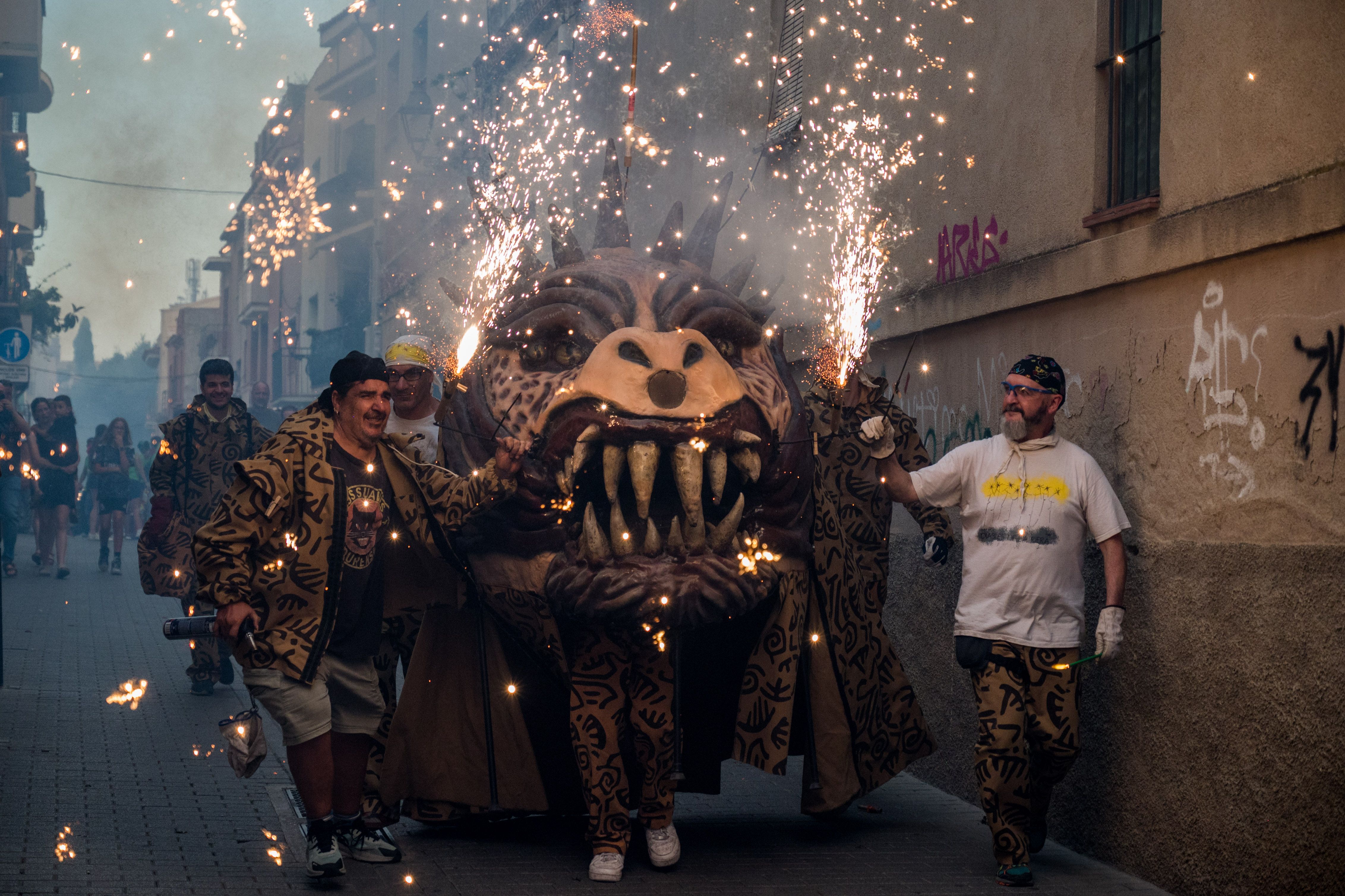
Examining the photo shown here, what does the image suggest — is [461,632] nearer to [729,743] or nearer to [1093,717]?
[729,743]

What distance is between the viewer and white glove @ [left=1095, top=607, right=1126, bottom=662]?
5441mm

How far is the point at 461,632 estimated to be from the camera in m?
6.09

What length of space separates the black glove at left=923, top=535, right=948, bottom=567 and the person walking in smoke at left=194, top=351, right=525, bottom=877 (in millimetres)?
1929

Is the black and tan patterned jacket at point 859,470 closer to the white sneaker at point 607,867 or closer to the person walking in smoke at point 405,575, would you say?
the person walking in smoke at point 405,575

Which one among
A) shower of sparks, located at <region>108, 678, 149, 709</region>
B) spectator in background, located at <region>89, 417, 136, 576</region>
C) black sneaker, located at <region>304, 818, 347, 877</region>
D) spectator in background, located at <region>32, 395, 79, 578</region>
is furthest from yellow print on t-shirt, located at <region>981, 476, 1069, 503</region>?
spectator in background, located at <region>89, 417, 136, 576</region>

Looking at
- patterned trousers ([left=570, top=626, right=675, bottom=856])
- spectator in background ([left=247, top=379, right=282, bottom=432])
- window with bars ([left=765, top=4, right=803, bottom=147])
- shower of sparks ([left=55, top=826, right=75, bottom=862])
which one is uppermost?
window with bars ([left=765, top=4, right=803, bottom=147])

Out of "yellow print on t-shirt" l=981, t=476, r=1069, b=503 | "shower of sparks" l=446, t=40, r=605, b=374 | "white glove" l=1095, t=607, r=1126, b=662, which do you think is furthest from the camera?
"shower of sparks" l=446, t=40, r=605, b=374

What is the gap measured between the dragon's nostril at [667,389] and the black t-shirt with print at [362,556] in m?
1.11

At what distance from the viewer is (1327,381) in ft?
15.8

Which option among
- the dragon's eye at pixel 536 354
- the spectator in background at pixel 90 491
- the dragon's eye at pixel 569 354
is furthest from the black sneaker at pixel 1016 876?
the spectator in background at pixel 90 491

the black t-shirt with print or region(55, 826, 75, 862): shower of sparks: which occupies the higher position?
the black t-shirt with print

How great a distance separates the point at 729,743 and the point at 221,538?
2.32m

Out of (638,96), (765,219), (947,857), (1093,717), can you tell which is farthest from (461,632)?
(638,96)

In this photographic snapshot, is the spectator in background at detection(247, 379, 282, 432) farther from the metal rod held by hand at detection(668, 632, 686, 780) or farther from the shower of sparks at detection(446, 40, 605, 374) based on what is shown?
the metal rod held by hand at detection(668, 632, 686, 780)
